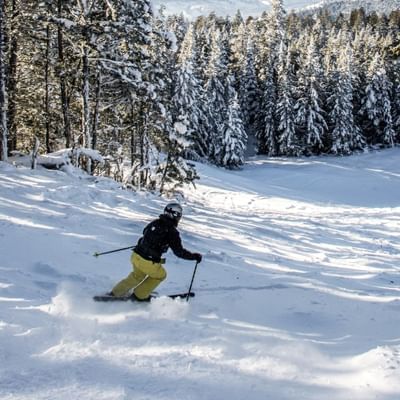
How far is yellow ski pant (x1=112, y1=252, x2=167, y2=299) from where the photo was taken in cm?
602

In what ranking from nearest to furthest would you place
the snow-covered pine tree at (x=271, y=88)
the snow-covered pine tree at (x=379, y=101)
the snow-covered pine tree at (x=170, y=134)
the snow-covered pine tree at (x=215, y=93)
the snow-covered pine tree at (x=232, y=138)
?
the snow-covered pine tree at (x=170, y=134) → the snow-covered pine tree at (x=232, y=138) → the snow-covered pine tree at (x=215, y=93) → the snow-covered pine tree at (x=379, y=101) → the snow-covered pine tree at (x=271, y=88)

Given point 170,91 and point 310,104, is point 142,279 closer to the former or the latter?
point 170,91

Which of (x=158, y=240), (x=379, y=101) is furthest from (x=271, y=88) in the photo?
(x=158, y=240)

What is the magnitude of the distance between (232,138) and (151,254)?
43072 millimetres

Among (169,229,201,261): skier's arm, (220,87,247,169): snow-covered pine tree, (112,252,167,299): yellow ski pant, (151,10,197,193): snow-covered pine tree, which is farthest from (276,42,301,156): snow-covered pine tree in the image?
(112,252,167,299): yellow ski pant

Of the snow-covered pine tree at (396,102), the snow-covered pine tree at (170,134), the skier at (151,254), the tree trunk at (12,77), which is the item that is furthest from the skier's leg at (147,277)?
the snow-covered pine tree at (396,102)

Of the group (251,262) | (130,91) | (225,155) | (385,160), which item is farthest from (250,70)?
(251,262)

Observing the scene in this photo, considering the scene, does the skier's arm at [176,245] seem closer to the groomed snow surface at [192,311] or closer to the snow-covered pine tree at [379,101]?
the groomed snow surface at [192,311]

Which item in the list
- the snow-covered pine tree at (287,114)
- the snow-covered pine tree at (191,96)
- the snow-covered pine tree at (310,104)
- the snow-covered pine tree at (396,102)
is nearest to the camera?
the snow-covered pine tree at (191,96)

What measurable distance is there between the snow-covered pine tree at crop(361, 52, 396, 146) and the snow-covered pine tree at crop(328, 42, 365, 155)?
10.1 ft

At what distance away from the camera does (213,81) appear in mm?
53156

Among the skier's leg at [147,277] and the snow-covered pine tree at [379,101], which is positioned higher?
the snow-covered pine tree at [379,101]

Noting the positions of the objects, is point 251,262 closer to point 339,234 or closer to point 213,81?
point 339,234

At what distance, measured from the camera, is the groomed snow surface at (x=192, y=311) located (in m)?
3.88
